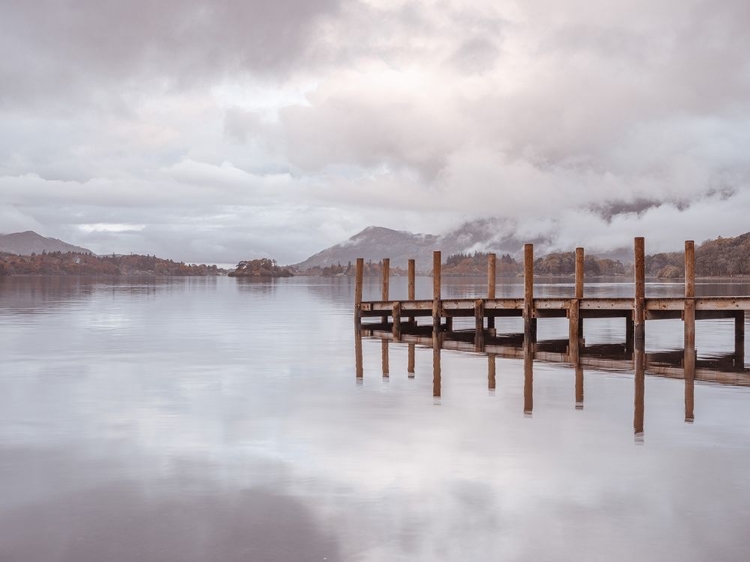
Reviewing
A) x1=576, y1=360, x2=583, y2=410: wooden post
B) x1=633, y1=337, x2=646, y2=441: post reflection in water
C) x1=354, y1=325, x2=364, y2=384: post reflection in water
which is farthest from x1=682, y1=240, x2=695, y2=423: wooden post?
x1=354, y1=325, x2=364, y2=384: post reflection in water

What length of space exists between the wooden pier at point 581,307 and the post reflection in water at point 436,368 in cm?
187

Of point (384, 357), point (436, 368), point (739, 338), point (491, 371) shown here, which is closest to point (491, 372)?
point (491, 371)

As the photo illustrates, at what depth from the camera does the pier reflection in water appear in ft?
73.5

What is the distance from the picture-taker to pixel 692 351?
1190 inches

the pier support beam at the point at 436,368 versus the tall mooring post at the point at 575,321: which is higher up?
the tall mooring post at the point at 575,321

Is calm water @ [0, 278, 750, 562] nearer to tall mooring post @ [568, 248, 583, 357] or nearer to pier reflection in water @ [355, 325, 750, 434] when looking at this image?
pier reflection in water @ [355, 325, 750, 434]

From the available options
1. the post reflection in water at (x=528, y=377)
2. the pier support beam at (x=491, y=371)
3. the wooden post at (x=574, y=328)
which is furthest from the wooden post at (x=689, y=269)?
the pier support beam at (x=491, y=371)

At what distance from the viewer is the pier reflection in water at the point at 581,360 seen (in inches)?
882

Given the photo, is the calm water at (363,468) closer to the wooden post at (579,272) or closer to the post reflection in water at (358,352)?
the post reflection in water at (358,352)

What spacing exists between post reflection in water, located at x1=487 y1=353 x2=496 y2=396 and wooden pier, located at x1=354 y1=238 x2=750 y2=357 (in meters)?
3.52

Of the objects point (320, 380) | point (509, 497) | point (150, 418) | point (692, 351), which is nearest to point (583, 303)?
point (692, 351)

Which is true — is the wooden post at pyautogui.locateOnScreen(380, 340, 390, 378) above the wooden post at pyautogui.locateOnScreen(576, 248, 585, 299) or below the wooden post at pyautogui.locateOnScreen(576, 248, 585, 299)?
below

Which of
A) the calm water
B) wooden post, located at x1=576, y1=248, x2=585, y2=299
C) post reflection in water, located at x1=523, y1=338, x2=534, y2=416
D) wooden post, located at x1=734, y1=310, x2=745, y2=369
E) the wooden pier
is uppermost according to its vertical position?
wooden post, located at x1=576, y1=248, x2=585, y2=299

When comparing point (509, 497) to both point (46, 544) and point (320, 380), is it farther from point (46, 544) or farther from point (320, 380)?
point (320, 380)
